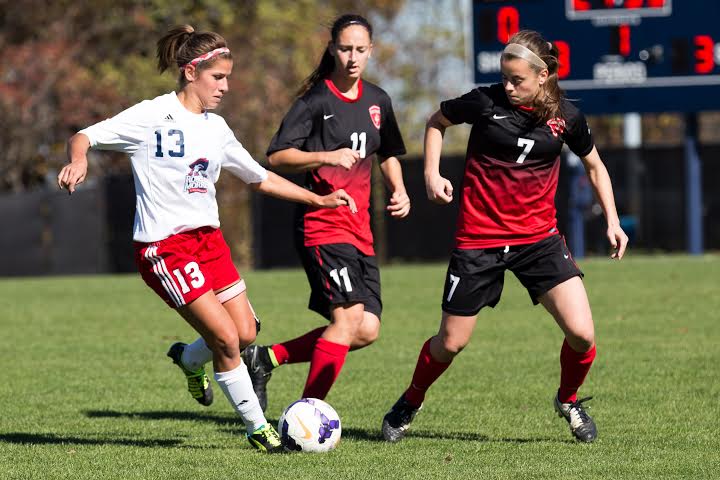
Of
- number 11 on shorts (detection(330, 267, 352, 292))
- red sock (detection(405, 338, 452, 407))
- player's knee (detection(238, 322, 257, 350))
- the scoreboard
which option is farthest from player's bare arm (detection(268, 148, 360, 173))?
the scoreboard

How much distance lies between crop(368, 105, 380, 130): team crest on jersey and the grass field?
1.64 meters

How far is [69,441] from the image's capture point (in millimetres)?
7098

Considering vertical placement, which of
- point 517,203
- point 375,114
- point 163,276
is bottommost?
point 163,276

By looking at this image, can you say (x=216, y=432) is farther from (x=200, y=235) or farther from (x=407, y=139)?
(x=407, y=139)

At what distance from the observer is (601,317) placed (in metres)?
13.4

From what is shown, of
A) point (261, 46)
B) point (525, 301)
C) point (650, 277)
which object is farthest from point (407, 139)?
point (525, 301)

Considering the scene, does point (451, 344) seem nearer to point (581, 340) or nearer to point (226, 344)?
point (581, 340)

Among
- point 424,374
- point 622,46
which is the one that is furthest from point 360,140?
point 622,46

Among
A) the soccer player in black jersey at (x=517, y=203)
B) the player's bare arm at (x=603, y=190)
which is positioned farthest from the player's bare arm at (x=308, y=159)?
the player's bare arm at (x=603, y=190)

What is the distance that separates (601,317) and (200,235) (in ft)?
25.0

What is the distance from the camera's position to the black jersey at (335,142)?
279 inches

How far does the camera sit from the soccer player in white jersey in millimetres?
6414

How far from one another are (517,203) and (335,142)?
1072mm

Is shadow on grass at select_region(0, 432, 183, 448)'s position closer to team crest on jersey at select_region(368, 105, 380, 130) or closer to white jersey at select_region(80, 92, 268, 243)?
white jersey at select_region(80, 92, 268, 243)
